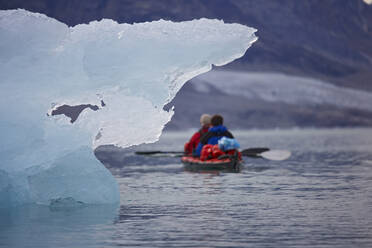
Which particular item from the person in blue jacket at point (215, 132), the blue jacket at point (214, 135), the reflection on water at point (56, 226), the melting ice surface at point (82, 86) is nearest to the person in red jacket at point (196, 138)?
the blue jacket at point (214, 135)

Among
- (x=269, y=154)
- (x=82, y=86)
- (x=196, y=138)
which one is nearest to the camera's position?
(x=82, y=86)

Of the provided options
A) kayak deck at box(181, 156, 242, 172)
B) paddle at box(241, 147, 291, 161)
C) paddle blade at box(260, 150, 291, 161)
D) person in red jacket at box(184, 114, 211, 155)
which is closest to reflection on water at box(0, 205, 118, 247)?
kayak deck at box(181, 156, 242, 172)

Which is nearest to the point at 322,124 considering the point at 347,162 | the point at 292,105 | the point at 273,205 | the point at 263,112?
the point at 263,112

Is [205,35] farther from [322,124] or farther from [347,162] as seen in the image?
[322,124]

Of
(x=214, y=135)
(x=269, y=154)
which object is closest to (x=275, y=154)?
(x=269, y=154)

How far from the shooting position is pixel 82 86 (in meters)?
16.1

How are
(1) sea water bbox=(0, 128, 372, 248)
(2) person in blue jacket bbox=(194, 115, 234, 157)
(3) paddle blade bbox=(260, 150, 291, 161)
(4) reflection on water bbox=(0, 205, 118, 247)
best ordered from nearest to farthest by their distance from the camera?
(1) sea water bbox=(0, 128, 372, 248) < (4) reflection on water bbox=(0, 205, 118, 247) < (2) person in blue jacket bbox=(194, 115, 234, 157) < (3) paddle blade bbox=(260, 150, 291, 161)

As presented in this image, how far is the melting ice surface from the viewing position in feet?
52.1

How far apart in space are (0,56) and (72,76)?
1.37 m

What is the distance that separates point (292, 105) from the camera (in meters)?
188

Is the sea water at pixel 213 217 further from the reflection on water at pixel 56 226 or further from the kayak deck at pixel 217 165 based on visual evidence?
the kayak deck at pixel 217 165

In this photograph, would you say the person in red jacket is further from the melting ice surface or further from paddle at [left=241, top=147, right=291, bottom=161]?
the melting ice surface

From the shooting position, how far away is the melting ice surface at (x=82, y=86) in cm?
1588

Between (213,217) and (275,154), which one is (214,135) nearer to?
(275,154)
